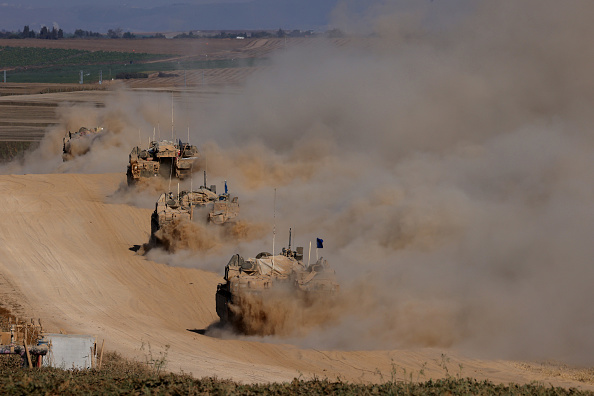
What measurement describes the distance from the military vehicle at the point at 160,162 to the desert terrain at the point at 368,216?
2.82 ft

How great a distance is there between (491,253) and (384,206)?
243 inches

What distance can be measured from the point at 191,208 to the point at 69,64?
109141 mm

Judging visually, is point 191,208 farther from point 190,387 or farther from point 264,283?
point 190,387

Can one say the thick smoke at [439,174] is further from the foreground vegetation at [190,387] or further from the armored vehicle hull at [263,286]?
the foreground vegetation at [190,387]

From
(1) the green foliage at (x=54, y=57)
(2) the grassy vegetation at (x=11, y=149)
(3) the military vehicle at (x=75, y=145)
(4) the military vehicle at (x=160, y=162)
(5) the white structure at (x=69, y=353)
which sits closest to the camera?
(5) the white structure at (x=69, y=353)

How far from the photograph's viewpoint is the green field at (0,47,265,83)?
117 metres

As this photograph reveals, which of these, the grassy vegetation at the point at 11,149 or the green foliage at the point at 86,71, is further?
the green foliage at the point at 86,71

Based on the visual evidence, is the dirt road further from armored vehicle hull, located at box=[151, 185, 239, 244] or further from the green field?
the green field

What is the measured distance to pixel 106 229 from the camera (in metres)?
38.4

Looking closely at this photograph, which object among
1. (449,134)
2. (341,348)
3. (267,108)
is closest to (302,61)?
(267,108)

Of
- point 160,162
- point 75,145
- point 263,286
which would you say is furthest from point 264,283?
point 75,145

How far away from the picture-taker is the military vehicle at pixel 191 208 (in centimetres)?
3291

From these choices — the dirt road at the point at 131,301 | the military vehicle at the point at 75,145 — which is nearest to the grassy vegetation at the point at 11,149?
the military vehicle at the point at 75,145

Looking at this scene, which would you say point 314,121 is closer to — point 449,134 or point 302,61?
point 449,134
